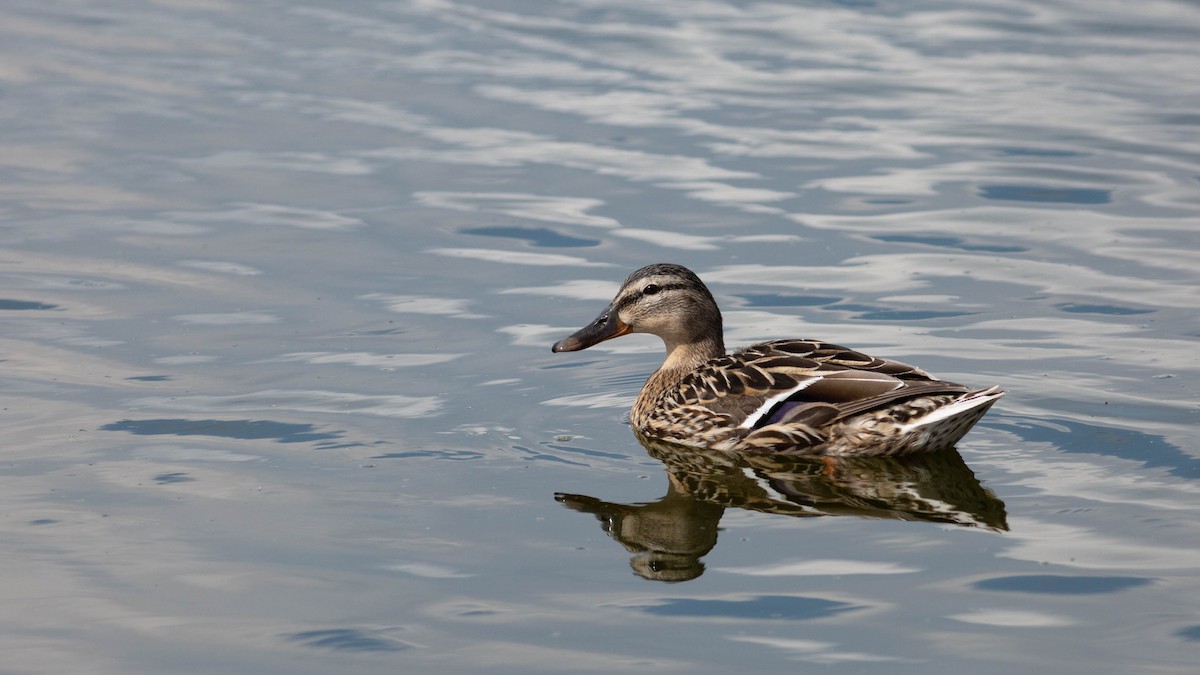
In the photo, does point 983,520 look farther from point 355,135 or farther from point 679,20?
point 679,20

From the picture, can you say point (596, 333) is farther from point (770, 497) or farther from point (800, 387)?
point (770, 497)

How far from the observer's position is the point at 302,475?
31.5 ft

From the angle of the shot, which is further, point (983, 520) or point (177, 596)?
point (983, 520)

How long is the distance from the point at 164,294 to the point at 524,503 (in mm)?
4875

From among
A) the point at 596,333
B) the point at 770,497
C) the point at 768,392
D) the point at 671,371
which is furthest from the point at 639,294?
the point at 770,497

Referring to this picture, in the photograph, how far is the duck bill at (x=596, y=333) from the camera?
1143 cm

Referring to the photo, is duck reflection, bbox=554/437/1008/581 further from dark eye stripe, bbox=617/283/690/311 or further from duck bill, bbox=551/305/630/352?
dark eye stripe, bbox=617/283/690/311

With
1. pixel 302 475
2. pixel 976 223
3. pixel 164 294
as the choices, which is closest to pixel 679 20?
pixel 976 223

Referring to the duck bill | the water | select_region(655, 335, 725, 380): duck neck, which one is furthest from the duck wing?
the duck bill

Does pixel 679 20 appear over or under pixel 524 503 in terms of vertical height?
over

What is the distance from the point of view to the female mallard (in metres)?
9.92

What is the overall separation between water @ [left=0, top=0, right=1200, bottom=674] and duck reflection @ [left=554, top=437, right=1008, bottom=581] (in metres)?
0.04

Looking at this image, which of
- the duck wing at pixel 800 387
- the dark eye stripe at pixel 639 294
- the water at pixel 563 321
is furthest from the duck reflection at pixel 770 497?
the dark eye stripe at pixel 639 294

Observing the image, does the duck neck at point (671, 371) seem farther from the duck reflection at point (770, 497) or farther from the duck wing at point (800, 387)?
the duck reflection at point (770, 497)
